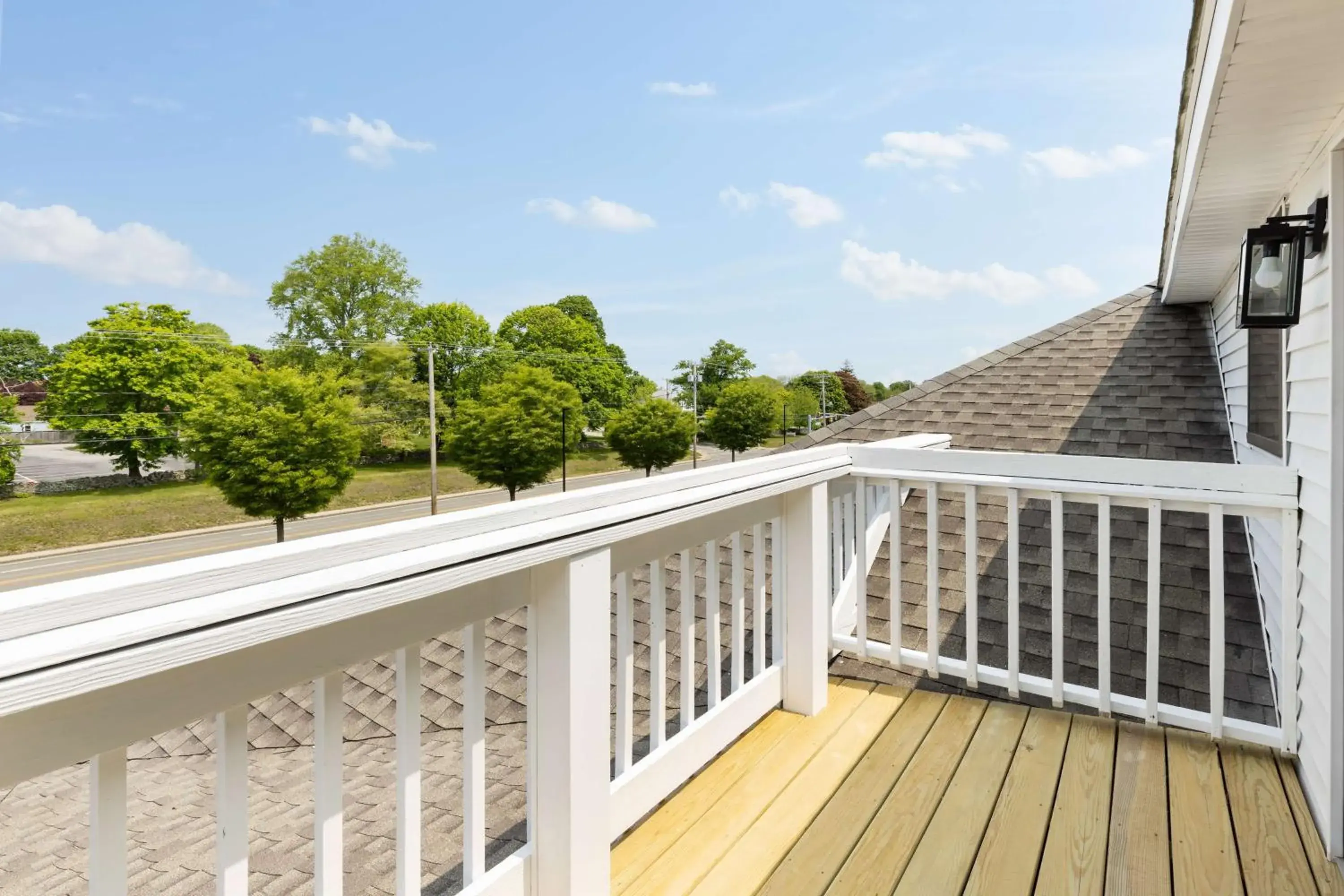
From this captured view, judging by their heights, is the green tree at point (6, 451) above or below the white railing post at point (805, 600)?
above

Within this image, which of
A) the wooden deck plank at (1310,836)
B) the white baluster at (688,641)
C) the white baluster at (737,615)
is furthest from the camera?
the white baluster at (737,615)

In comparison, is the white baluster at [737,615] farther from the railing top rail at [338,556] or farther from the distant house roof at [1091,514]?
the distant house roof at [1091,514]

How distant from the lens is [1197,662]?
10.6ft

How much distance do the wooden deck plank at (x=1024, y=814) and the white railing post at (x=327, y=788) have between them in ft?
4.24

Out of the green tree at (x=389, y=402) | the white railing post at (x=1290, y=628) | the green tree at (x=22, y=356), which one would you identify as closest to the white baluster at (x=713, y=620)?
the white railing post at (x=1290, y=628)

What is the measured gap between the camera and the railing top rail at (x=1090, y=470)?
2.07 metres

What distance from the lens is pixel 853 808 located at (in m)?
1.84

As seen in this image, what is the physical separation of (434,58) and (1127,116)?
1605 inches

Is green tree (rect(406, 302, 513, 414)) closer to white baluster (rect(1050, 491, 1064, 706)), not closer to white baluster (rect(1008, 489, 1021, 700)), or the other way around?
white baluster (rect(1008, 489, 1021, 700))

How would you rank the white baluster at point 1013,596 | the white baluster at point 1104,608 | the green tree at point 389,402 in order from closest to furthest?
the white baluster at point 1104,608
the white baluster at point 1013,596
the green tree at point 389,402

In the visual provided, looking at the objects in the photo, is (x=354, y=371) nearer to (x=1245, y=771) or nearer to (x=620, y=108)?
(x=1245, y=771)

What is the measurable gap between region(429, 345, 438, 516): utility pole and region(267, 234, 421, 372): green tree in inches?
217

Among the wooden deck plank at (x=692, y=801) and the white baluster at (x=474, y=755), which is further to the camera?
the wooden deck plank at (x=692, y=801)

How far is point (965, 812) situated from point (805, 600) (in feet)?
2.39
